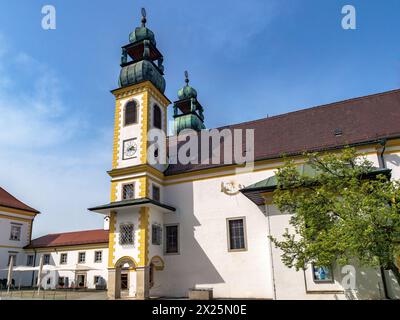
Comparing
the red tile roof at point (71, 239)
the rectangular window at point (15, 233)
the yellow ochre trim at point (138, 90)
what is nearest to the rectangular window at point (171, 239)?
the yellow ochre trim at point (138, 90)

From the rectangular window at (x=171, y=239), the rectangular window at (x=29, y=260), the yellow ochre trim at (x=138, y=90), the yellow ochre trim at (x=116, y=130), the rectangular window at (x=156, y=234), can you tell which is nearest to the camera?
the rectangular window at (x=156, y=234)

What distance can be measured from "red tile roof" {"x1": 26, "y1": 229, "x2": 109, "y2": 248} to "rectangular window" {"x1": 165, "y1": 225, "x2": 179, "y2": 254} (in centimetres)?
1327

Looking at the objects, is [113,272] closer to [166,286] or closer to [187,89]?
[166,286]

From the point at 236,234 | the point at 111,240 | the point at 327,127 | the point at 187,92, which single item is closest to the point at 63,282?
the point at 111,240

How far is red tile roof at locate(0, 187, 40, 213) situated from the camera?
115 ft

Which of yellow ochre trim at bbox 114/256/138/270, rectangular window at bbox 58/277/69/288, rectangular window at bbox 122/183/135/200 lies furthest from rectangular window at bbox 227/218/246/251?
rectangular window at bbox 58/277/69/288

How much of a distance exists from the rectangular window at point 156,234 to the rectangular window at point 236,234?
4.64 metres

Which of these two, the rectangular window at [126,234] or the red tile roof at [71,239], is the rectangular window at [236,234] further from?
the red tile roof at [71,239]

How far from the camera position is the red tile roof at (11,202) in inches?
1378

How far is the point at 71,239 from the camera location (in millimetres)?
36469

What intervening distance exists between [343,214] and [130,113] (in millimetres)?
17279

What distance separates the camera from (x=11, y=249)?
113ft

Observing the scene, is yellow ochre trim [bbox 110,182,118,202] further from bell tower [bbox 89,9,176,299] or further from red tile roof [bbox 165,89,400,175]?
red tile roof [bbox 165,89,400,175]

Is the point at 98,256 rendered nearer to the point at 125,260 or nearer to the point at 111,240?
the point at 111,240
